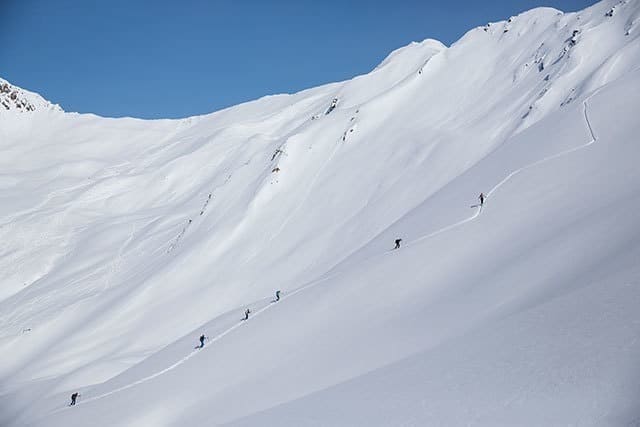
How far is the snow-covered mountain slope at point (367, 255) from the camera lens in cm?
1122

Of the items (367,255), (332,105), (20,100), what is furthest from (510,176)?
(20,100)

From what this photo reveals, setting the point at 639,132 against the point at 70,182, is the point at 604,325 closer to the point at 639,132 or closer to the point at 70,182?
the point at 639,132

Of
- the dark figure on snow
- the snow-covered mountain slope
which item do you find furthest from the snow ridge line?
the dark figure on snow

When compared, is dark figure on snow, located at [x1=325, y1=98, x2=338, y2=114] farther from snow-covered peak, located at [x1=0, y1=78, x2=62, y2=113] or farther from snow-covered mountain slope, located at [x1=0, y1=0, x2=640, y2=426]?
snow-covered peak, located at [x1=0, y1=78, x2=62, y2=113]

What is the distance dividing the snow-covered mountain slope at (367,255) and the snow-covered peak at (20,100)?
22.0m

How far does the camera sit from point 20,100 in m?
108

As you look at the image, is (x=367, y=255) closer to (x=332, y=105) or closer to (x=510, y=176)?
(x=510, y=176)

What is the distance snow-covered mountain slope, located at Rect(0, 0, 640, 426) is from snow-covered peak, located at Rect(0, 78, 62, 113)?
72.1 ft

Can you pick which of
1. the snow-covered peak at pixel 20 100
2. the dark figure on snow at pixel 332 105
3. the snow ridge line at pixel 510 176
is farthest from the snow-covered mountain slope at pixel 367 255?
the snow-covered peak at pixel 20 100

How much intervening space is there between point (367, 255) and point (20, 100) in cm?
10706

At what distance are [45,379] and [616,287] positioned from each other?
32858mm

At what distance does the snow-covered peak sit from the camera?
105 meters

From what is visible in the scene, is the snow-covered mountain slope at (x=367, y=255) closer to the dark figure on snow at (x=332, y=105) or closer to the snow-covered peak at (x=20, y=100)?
the dark figure on snow at (x=332, y=105)

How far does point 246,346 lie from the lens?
21.0 m
